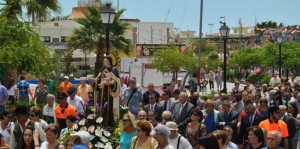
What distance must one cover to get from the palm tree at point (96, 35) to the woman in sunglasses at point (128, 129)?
87.7 ft

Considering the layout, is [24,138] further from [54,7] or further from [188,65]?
[188,65]

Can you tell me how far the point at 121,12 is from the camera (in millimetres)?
37438

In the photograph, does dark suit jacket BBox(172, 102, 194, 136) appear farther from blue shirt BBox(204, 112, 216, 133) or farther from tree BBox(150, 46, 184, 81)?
tree BBox(150, 46, 184, 81)

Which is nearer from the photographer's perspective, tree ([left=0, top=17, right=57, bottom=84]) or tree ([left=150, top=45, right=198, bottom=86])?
tree ([left=0, top=17, right=57, bottom=84])

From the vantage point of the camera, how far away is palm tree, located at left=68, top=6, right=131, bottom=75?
3591cm

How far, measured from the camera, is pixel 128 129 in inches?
355

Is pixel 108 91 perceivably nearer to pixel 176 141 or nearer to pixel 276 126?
pixel 276 126

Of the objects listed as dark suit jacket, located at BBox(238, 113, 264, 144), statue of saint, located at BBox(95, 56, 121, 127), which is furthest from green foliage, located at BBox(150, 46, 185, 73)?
dark suit jacket, located at BBox(238, 113, 264, 144)

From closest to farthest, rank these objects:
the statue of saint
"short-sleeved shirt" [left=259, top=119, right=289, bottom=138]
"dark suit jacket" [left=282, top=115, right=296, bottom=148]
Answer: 1. "short-sleeved shirt" [left=259, top=119, right=289, bottom=138]
2. "dark suit jacket" [left=282, top=115, right=296, bottom=148]
3. the statue of saint

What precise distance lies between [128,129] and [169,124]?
881 mm

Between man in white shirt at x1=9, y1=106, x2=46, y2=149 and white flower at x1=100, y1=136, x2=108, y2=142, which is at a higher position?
man in white shirt at x1=9, y1=106, x2=46, y2=149

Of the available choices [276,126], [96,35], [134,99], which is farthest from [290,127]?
[96,35]

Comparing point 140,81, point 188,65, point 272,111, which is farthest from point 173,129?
point 188,65

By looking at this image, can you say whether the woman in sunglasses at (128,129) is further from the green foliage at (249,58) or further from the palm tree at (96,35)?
the green foliage at (249,58)
